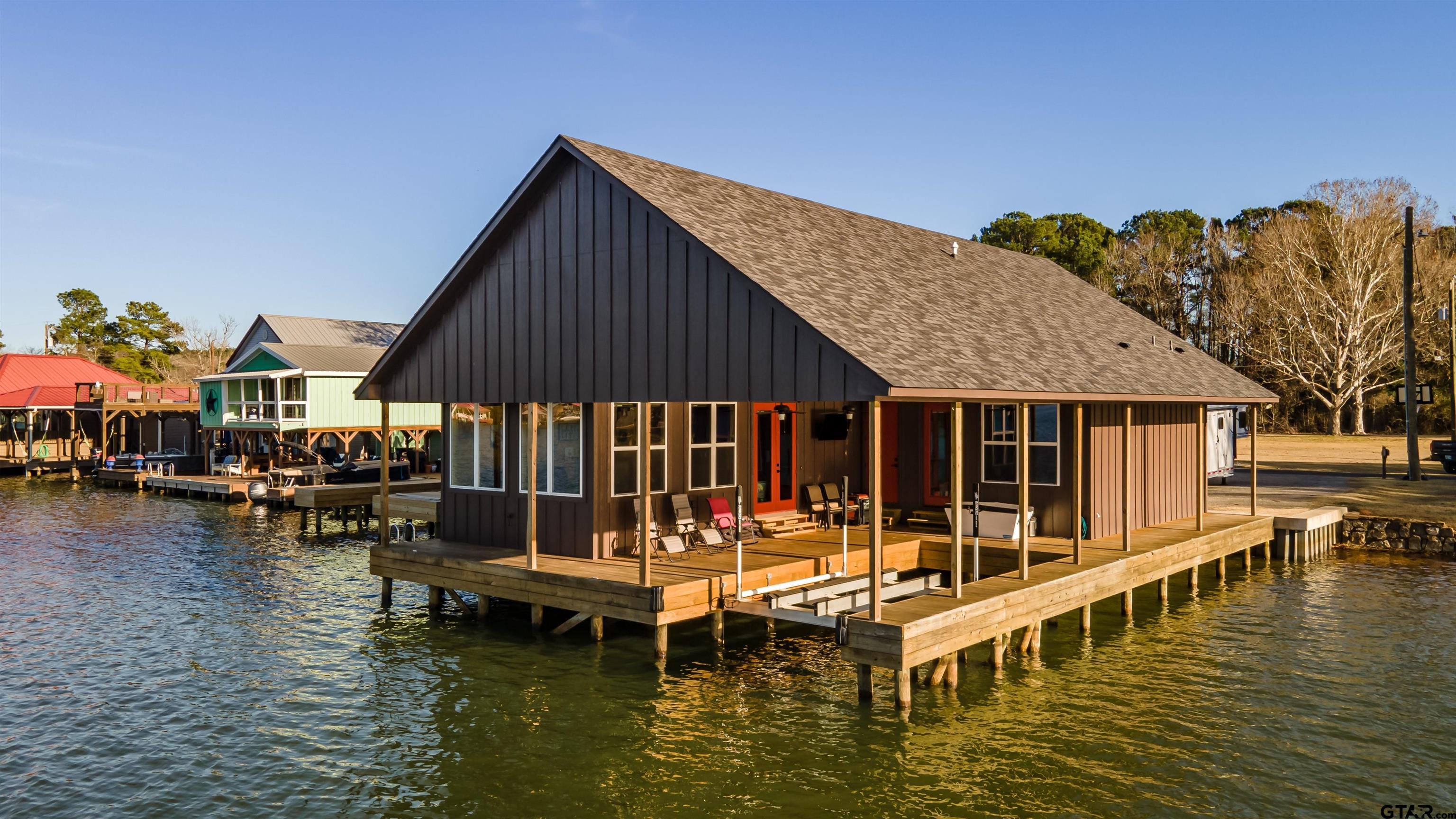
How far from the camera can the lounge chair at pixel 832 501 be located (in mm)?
18109

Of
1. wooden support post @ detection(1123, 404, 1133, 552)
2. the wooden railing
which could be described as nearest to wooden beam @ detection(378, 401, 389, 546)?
wooden support post @ detection(1123, 404, 1133, 552)

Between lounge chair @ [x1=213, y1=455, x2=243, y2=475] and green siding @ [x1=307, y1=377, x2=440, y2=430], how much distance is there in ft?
14.3

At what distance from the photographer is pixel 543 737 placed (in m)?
10.3

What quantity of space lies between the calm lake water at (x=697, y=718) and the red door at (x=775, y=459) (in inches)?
132

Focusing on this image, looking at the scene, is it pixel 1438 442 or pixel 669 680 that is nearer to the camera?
pixel 669 680

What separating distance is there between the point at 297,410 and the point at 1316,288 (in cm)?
4700

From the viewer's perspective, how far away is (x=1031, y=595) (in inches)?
490

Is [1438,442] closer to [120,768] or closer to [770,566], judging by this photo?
[770,566]

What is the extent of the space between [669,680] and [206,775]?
518cm

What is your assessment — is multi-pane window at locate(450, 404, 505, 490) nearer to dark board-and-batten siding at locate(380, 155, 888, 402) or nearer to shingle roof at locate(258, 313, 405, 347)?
dark board-and-batten siding at locate(380, 155, 888, 402)

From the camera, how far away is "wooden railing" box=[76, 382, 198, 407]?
→ 46.2 m

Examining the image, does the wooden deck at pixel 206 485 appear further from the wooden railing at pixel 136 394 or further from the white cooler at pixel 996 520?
the white cooler at pixel 996 520

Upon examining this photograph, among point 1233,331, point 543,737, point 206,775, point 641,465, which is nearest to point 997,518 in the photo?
point 641,465

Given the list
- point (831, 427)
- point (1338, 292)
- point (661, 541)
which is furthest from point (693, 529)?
point (1338, 292)
